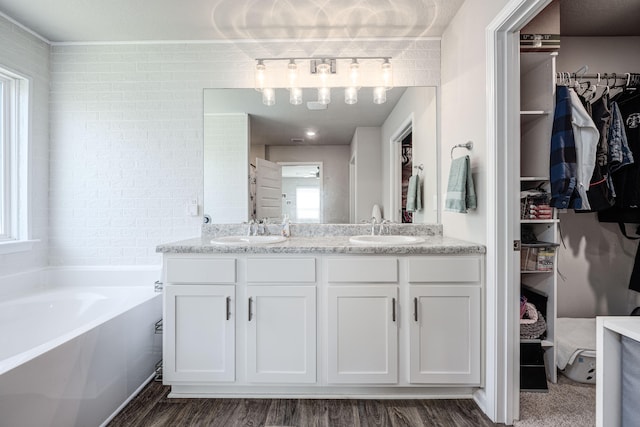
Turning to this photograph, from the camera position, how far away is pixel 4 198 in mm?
2150

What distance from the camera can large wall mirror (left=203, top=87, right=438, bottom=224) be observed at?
236cm

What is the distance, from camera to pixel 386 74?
2.28 m

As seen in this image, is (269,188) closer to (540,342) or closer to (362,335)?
(362,335)

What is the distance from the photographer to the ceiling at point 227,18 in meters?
1.95

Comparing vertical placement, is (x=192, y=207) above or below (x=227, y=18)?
below

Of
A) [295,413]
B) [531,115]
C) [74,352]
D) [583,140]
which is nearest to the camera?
[74,352]

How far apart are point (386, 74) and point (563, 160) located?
128 centimetres

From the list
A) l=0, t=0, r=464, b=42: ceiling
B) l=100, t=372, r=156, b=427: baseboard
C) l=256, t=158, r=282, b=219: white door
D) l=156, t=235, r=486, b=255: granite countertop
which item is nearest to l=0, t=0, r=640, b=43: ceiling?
l=0, t=0, r=464, b=42: ceiling

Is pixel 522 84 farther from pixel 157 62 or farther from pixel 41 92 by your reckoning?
pixel 41 92

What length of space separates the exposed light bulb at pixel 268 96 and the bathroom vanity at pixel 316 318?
118cm

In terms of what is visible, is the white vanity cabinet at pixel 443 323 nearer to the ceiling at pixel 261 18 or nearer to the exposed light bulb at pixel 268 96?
the exposed light bulb at pixel 268 96

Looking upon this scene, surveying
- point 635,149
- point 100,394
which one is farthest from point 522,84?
point 100,394

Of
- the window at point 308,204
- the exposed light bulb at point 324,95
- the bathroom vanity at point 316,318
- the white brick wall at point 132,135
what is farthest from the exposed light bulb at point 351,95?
the bathroom vanity at point 316,318

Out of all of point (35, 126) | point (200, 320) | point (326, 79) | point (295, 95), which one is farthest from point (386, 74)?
point (35, 126)
